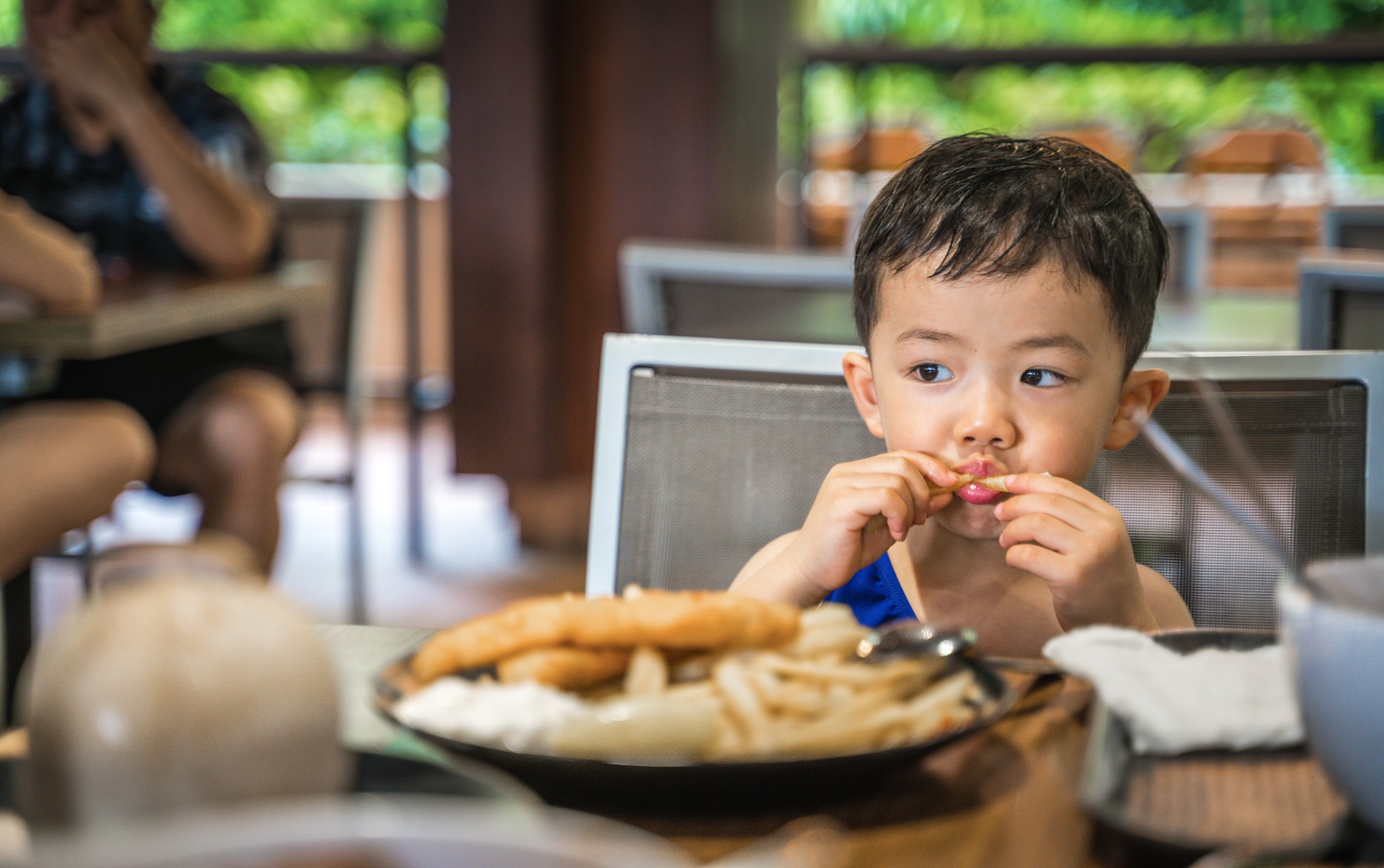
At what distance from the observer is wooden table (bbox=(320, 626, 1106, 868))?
495mm

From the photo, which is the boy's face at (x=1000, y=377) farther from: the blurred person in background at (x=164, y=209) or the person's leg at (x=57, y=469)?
the blurred person in background at (x=164, y=209)

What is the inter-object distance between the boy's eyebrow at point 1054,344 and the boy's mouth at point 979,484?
10 cm

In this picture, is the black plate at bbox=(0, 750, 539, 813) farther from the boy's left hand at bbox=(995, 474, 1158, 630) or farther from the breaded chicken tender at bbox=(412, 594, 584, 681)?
the boy's left hand at bbox=(995, 474, 1158, 630)

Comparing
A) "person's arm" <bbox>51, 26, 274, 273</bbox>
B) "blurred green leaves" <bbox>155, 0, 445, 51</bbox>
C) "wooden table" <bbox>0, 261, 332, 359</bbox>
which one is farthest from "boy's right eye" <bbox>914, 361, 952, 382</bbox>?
"blurred green leaves" <bbox>155, 0, 445, 51</bbox>

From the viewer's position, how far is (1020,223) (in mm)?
1085

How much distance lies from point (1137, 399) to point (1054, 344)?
126mm

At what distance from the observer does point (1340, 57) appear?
11.8 feet

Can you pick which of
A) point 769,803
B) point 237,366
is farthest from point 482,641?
point 237,366

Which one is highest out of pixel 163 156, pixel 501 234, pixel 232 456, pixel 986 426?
pixel 163 156

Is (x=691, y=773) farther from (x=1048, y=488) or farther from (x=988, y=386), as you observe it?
(x=988, y=386)

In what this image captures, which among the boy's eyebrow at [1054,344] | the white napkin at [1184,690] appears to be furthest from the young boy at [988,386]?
the white napkin at [1184,690]

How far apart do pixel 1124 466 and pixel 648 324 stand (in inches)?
36.1

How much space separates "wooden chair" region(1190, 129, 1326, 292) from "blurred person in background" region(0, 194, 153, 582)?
309 cm

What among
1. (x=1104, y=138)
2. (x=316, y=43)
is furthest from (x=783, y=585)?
(x=316, y=43)
